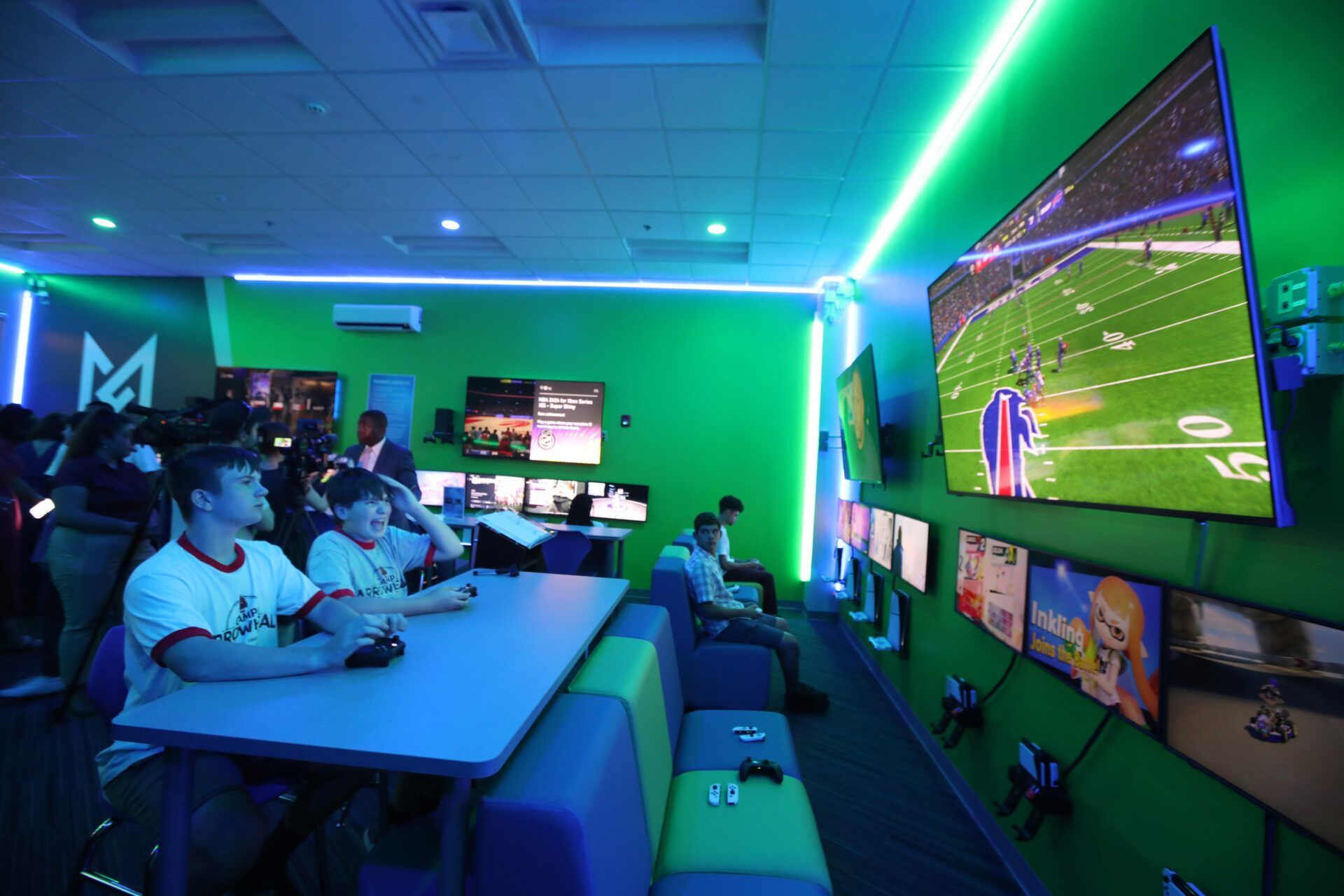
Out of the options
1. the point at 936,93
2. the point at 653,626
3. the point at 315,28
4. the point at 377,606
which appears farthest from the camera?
the point at 936,93

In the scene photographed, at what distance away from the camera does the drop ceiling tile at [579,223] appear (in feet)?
14.6

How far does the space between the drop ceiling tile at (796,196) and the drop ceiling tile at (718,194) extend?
8 cm

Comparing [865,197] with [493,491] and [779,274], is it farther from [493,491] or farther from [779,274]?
[493,491]

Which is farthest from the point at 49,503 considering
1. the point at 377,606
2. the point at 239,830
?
the point at 239,830

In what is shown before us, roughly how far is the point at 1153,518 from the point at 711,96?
2.59 meters

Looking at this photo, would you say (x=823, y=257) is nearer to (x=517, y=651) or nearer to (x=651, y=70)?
(x=651, y=70)

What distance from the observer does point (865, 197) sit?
3.91 m

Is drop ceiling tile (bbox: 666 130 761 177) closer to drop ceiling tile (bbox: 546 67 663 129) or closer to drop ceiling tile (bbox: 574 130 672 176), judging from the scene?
drop ceiling tile (bbox: 574 130 672 176)

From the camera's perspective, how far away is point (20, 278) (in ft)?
22.4

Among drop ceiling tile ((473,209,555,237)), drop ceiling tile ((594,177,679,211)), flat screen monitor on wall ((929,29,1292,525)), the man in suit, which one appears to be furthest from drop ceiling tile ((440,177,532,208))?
flat screen monitor on wall ((929,29,1292,525))

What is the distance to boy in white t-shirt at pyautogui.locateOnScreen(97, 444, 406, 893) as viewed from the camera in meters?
1.30

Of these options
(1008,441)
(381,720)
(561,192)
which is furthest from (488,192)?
(381,720)

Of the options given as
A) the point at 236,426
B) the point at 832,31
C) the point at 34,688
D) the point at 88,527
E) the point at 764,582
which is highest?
the point at 832,31

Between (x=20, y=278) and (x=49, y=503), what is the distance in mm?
5899
